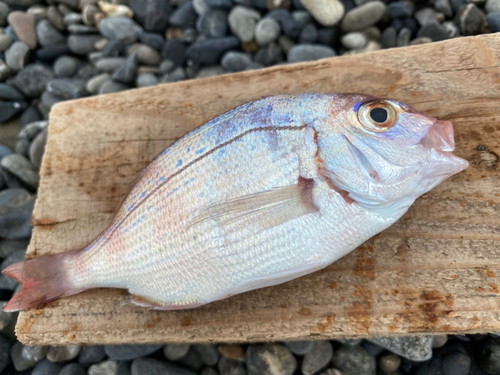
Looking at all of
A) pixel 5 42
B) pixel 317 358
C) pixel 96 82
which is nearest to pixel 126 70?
pixel 96 82

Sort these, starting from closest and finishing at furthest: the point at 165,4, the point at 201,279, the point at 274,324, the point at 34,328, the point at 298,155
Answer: the point at 298,155 < the point at 201,279 < the point at 274,324 < the point at 34,328 < the point at 165,4

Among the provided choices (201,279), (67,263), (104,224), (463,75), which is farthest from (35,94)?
(463,75)

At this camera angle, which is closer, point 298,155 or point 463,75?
point 298,155

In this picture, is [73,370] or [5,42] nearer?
[73,370]

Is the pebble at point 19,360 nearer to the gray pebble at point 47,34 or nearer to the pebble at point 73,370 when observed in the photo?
the pebble at point 73,370

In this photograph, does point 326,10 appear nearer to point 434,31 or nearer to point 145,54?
point 434,31

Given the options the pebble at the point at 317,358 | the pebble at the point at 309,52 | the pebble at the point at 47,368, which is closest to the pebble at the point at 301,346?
the pebble at the point at 317,358

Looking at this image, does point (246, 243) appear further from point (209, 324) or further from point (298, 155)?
point (209, 324)
